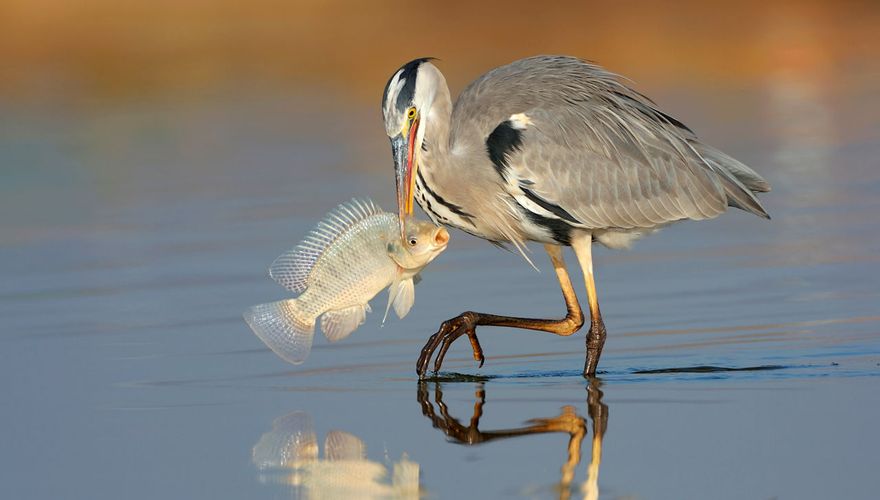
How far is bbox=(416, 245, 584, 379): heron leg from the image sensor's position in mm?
8328

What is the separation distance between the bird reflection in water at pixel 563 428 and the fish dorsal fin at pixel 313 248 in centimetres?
85

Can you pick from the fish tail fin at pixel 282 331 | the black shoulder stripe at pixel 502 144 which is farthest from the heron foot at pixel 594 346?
the fish tail fin at pixel 282 331

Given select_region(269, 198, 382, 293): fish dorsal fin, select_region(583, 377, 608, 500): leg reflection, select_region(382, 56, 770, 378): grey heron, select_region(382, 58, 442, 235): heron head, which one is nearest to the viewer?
select_region(583, 377, 608, 500): leg reflection

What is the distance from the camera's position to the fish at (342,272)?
7859 mm

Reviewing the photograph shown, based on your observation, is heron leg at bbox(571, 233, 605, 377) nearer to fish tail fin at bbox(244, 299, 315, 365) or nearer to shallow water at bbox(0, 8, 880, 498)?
shallow water at bbox(0, 8, 880, 498)

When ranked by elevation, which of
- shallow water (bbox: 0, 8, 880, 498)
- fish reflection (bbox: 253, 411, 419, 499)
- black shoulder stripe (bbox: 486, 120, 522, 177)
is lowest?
fish reflection (bbox: 253, 411, 419, 499)

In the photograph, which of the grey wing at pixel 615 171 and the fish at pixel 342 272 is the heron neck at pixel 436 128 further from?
the fish at pixel 342 272

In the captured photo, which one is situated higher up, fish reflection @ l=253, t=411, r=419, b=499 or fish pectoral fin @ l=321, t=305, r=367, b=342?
fish pectoral fin @ l=321, t=305, r=367, b=342

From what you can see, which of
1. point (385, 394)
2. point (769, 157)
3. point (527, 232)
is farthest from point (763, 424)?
point (769, 157)

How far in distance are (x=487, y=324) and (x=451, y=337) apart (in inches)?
11.6

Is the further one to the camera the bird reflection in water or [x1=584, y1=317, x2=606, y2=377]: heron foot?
[x1=584, y1=317, x2=606, y2=377]: heron foot

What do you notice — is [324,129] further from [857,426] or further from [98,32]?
[857,426]

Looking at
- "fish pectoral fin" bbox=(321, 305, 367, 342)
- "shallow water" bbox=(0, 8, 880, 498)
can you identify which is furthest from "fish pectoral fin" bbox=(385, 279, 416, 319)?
"shallow water" bbox=(0, 8, 880, 498)

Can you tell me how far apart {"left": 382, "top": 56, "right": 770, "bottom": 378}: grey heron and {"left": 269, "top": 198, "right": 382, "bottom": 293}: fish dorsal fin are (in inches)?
13.9
